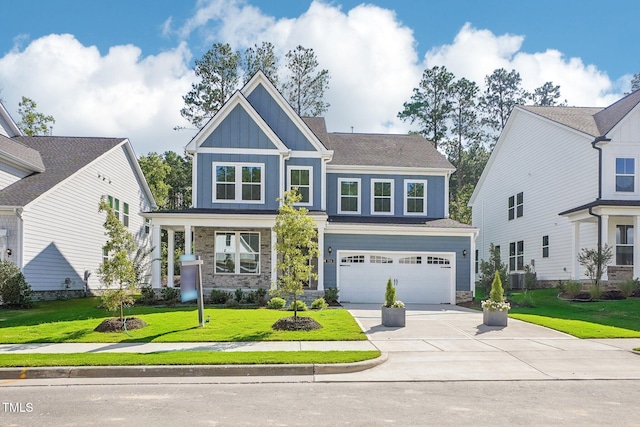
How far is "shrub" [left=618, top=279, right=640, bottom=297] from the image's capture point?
2109cm

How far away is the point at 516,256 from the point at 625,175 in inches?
359

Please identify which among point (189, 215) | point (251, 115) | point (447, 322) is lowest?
point (447, 322)

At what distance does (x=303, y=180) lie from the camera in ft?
81.3

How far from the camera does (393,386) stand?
8.94 m

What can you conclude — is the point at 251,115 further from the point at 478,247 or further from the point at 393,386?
the point at 478,247

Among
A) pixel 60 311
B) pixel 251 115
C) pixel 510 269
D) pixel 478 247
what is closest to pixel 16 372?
pixel 60 311

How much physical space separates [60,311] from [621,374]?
16348mm

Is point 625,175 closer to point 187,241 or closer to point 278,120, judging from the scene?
point 278,120

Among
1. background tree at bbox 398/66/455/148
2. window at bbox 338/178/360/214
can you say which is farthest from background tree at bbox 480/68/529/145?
window at bbox 338/178/360/214

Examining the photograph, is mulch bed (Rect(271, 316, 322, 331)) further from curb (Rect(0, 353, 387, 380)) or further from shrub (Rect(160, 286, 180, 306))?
shrub (Rect(160, 286, 180, 306))

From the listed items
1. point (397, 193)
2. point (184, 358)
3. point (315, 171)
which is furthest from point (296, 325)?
point (397, 193)

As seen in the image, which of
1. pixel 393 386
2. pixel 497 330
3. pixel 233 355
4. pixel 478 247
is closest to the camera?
pixel 393 386

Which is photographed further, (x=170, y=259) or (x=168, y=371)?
(x=170, y=259)

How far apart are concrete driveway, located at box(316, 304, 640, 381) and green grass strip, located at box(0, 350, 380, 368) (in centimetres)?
75
